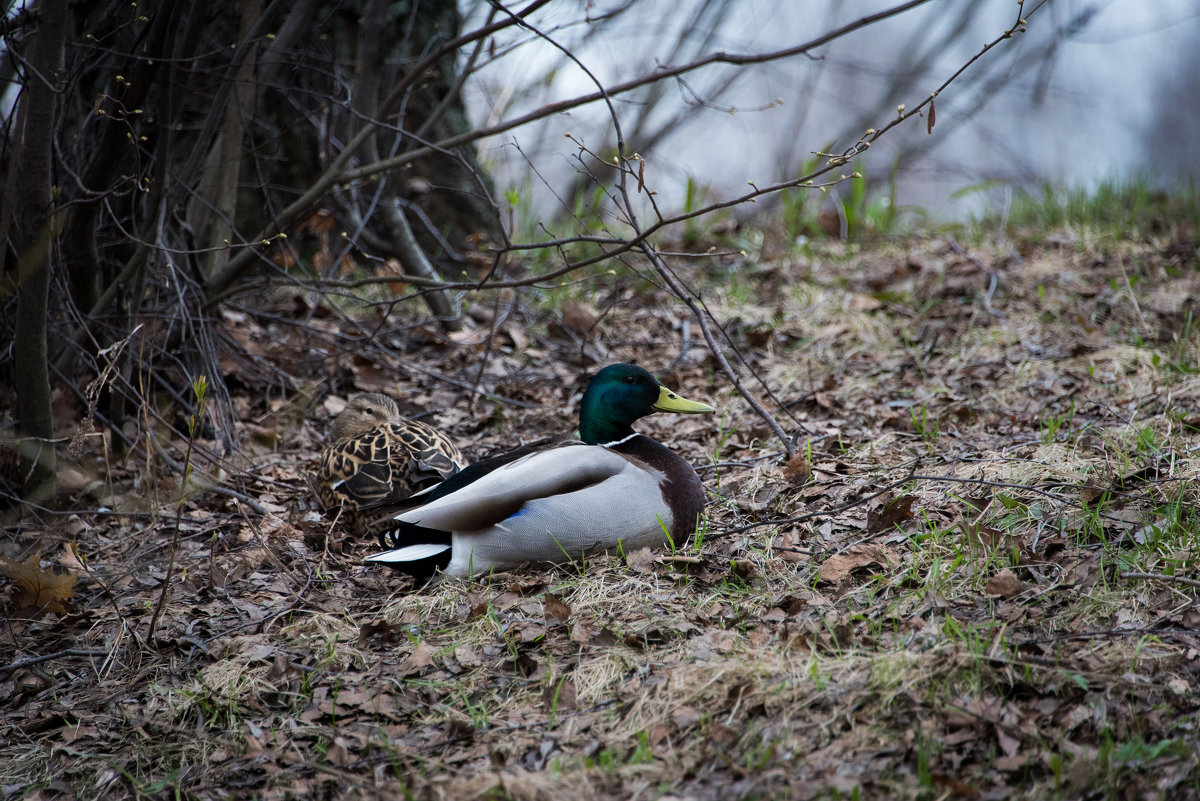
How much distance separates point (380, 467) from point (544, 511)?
93 cm

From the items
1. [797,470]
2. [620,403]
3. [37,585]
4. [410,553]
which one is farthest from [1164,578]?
[37,585]

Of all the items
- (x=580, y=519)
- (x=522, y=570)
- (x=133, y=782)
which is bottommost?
(x=133, y=782)

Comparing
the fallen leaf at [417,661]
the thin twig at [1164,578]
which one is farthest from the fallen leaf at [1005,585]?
the fallen leaf at [417,661]

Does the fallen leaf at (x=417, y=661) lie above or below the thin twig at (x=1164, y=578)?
below

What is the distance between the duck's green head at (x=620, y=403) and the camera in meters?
3.89

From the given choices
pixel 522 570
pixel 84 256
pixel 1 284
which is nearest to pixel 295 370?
pixel 84 256

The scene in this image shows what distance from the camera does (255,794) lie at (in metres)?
2.63

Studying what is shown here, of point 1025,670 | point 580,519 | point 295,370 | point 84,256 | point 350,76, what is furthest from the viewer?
point 350,76

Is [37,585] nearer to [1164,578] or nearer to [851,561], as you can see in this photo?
[851,561]

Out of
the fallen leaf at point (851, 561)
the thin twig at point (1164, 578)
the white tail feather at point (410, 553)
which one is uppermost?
the thin twig at point (1164, 578)

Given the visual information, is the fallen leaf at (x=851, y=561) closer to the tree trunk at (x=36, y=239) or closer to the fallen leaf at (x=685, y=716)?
the fallen leaf at (x=685, y=716)

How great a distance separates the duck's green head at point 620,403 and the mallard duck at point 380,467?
26.1 inches

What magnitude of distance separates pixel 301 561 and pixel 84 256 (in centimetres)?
189

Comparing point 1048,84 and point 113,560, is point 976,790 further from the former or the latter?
point 1048,84
